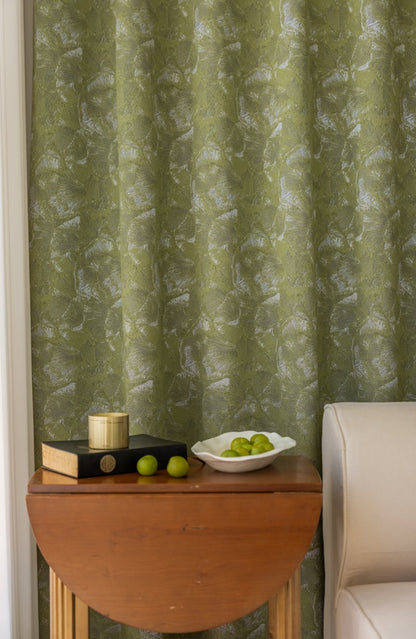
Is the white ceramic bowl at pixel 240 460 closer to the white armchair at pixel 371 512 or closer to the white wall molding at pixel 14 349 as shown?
the white armchair at pixel 371 512

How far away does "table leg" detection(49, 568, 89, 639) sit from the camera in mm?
1604

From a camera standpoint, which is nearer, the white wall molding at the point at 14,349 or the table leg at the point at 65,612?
the table leg at the point at 65,612

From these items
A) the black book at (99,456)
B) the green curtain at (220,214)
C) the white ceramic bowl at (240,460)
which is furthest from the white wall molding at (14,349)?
the white ceramic bowl at (240,460)

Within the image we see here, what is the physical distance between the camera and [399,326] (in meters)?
2.21

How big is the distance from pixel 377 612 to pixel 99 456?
0.76m

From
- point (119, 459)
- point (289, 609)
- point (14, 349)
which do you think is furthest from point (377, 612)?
point (14, 349)

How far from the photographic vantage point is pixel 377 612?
1528mm

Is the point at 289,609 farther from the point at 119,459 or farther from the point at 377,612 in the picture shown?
the point at 119,459

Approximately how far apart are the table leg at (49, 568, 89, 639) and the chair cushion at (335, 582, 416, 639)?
2.18 feet

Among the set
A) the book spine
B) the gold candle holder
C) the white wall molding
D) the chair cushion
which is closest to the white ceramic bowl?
the book spine

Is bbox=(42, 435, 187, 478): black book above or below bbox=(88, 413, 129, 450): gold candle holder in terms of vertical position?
below

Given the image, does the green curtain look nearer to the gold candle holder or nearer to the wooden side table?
the gold candle holder

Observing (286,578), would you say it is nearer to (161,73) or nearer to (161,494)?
(161,494)

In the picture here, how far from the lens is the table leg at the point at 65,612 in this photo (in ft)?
5.26
